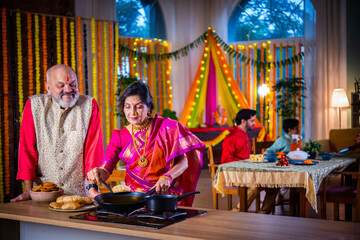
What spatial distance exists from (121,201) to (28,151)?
3.55 ft

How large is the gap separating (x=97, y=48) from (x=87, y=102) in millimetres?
4876

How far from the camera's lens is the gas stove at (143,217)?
1844 millimetres

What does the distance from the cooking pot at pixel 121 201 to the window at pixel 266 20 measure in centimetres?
891

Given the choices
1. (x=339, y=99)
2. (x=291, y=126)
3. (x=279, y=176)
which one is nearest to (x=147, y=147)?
(x=279, y=176)

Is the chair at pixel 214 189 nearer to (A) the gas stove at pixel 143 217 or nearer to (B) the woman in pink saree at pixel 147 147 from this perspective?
(B) the woman in pink saree at pixel 147 147

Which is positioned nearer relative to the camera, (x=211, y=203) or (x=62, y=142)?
(x=62, y=142)

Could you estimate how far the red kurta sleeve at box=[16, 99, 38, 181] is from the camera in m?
2.84

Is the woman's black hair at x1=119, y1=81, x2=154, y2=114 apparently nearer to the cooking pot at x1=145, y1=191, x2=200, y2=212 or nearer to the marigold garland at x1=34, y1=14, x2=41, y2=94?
the cooking pot at x1=145, y1=191, x2=200, y2=212

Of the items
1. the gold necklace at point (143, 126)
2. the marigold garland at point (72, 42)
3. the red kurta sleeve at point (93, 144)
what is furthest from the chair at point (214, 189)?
the marigold garland at point (72, 42)

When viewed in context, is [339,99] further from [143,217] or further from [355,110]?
[143,217]

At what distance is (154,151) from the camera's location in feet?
8.57

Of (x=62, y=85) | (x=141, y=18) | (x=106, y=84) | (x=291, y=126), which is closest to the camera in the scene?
(x=62, y=85)

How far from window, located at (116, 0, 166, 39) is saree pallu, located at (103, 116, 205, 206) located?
762 centimetres

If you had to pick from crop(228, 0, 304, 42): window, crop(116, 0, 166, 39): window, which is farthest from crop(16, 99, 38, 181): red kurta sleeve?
crop(228, 0, 304, 42): window
